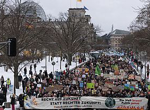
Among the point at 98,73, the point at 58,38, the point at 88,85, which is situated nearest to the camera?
the point at 88,85

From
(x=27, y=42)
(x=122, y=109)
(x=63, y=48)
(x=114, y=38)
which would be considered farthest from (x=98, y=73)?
(x=114, y=38)

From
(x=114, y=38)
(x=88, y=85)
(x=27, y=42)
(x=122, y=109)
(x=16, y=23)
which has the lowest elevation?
(x=122, y=109)

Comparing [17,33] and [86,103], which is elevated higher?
[17,33]

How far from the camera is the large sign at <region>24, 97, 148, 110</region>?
16.5 metres

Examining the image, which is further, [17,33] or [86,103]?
[17,33]

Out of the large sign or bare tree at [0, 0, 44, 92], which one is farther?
bare tree at [0, 0, 44, 92]

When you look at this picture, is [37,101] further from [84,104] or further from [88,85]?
[88,85]

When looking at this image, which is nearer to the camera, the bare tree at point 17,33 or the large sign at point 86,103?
the large sign at point 86,103

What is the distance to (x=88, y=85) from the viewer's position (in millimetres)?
21688

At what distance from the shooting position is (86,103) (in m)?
16.7

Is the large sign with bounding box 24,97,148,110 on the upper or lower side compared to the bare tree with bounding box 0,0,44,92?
lower

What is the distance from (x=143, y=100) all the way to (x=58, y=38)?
1483 inches

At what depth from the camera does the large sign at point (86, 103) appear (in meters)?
16.5

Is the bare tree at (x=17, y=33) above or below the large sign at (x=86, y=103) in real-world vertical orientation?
above
